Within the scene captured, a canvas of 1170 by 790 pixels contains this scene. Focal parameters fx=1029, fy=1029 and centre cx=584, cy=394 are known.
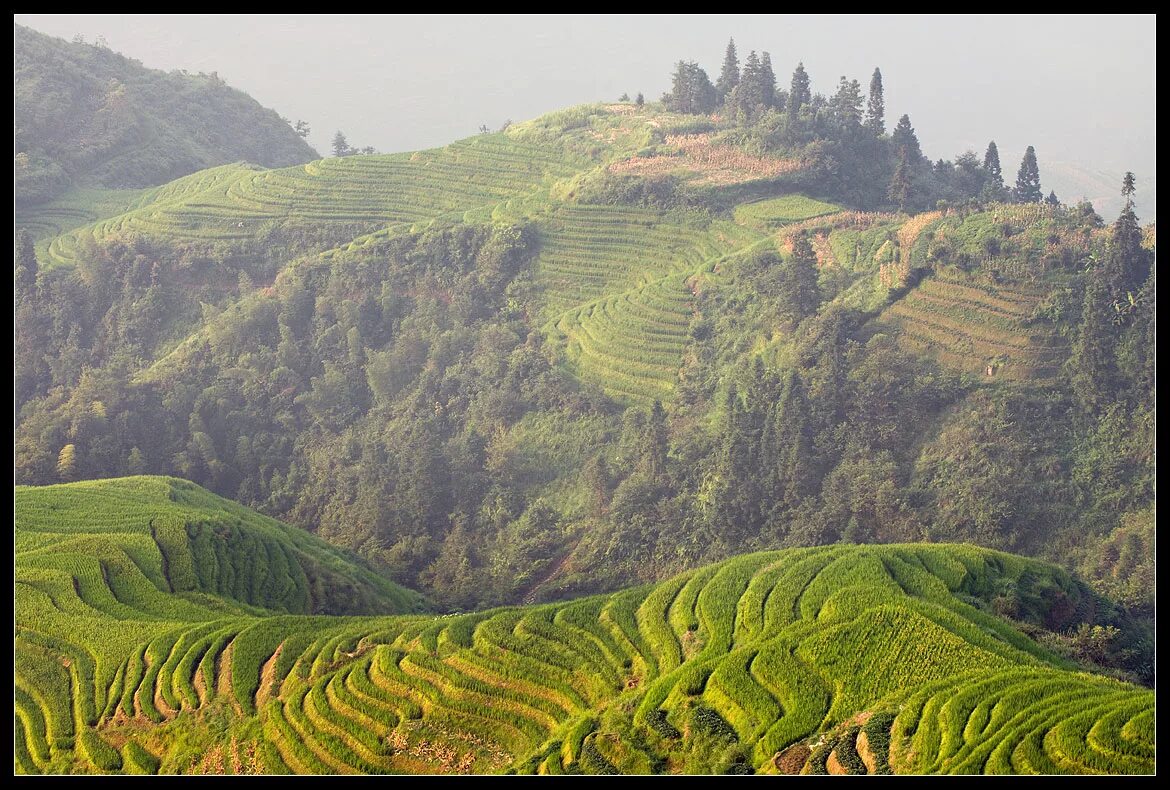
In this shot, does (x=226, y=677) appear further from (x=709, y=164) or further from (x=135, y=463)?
(x=709, y=164)

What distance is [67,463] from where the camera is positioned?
95.5 feet

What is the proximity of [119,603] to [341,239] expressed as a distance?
77.0ft

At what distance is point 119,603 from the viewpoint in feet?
59.0

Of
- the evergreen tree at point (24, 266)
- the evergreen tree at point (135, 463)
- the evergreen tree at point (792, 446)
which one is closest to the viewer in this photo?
the evergreen tree at point (792, 446)

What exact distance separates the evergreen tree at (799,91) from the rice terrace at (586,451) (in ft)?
0.85

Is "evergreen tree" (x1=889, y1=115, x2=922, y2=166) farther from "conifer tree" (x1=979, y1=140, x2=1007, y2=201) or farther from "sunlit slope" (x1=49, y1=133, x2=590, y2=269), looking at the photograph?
"sunlit slope" (x1=49, y1=133, x2=590, y2=269)

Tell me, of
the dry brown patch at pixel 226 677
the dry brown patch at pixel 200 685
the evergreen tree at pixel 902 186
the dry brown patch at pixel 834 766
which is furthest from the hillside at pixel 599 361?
the dry brown patch at pixel 834 766

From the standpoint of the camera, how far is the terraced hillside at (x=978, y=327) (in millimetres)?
25203

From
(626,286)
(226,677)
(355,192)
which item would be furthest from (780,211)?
(226,677)

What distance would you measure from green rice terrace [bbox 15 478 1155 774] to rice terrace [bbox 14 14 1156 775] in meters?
0.06

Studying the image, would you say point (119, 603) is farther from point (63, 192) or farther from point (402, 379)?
point (63, 192)

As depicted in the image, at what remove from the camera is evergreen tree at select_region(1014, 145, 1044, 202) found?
3491 cm

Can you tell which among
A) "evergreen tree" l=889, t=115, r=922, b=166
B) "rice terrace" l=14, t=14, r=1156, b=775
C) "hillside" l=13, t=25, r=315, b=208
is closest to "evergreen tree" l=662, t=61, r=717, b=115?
"rice terrace" l=14, t=14, r=1156, b=775

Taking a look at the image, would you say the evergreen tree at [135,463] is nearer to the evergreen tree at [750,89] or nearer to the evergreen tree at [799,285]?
the evergreen tree at [799,285]
